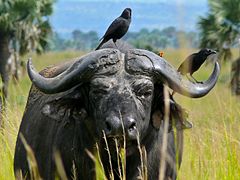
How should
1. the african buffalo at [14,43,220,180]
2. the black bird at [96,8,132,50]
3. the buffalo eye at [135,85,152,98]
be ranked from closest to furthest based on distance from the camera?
the african buffalo at [14,43,220,180] → the buffalo eye at [135,85,152,98] → the black bird at [96,8,132,50]

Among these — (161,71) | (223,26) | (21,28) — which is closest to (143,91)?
(161,71)

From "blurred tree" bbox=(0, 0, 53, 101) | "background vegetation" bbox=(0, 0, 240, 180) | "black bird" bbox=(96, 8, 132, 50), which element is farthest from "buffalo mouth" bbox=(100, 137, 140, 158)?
"blurred tree" bbox=(0, 0, 53, 101)

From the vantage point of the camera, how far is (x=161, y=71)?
5.50 m

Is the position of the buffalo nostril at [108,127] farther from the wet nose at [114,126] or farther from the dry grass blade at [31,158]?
the dry grass blade at [31,158]

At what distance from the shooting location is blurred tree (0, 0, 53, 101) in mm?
30625

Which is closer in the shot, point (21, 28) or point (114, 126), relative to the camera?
point (114, 126)

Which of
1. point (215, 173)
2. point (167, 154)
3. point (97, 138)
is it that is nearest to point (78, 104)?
point (97, 138)

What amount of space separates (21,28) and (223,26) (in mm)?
8348

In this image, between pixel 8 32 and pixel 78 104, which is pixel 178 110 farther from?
pixel 8 32

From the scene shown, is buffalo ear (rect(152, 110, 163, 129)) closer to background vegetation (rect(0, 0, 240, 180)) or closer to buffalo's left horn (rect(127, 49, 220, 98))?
buffalo's left horn (rect(127, 49, 220, 98))

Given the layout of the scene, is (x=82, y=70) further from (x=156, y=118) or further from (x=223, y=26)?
(x=223, y=26)

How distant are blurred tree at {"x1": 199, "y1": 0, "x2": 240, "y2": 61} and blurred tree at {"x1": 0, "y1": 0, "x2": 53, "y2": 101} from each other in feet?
23.7

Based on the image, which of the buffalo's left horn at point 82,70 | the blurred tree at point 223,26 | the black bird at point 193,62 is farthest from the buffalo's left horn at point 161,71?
the blurred tree at point 223,26

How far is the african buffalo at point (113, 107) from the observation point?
5.13 m
